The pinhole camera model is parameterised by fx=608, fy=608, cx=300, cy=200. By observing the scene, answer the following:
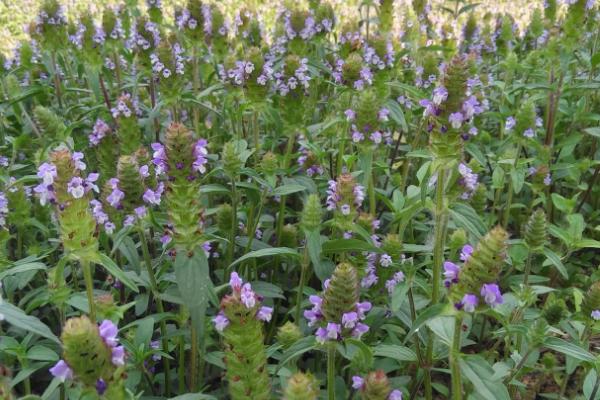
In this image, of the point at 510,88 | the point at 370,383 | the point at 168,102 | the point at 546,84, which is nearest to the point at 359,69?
the point at 168,102

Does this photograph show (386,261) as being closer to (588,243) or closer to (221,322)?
(221,322)

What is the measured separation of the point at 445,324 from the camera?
268 cm

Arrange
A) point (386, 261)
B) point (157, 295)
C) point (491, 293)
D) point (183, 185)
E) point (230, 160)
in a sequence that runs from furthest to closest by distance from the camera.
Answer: point (230, 160) → point (386, 261) → point (157, 295) → point (183, 185) → point (491, 293)

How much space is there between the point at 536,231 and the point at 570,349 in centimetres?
85

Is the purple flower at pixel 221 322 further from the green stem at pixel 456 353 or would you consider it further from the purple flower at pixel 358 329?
the green stem at pixel 456 353

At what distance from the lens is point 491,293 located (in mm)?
2281

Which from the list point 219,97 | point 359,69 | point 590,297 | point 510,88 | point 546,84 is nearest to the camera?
point 590,297

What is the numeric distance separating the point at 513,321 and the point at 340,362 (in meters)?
1.04

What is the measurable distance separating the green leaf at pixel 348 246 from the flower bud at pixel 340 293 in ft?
2.00

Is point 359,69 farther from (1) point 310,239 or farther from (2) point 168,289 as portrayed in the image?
(2) point 168,289

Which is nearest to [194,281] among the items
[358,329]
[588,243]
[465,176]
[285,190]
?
[358,329]

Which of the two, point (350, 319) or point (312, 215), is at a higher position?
point (312, 215)

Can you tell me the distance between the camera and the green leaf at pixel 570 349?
2.65 m

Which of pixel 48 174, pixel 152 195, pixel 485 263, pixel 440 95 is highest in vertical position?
pixel 440 95
